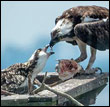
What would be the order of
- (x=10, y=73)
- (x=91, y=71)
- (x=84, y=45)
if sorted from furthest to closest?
(x=84, y=45) < (x=91, y=71) < (x=10, y=73)

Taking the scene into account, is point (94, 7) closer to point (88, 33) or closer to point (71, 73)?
point (88, 33)

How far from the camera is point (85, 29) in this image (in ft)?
32.3

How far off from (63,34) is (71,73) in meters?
1.15

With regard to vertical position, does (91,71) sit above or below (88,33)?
below

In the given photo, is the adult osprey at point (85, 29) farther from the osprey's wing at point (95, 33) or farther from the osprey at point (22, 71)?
the osprey at point (22, 71)

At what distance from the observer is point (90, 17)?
10.0 meters

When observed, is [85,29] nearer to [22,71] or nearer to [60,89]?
[22,71]

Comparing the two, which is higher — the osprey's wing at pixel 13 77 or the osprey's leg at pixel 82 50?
the osprey's leg at pixel 82 50

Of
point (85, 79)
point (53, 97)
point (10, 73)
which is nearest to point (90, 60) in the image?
point (85, 79)

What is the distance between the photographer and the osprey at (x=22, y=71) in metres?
8.76

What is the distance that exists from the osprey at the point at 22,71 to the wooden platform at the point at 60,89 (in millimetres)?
574

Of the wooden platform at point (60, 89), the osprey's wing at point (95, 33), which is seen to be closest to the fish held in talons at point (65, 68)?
the wooden platform at point (60, 89)

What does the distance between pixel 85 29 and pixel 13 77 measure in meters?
1.82

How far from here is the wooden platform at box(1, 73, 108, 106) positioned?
7.05 m
